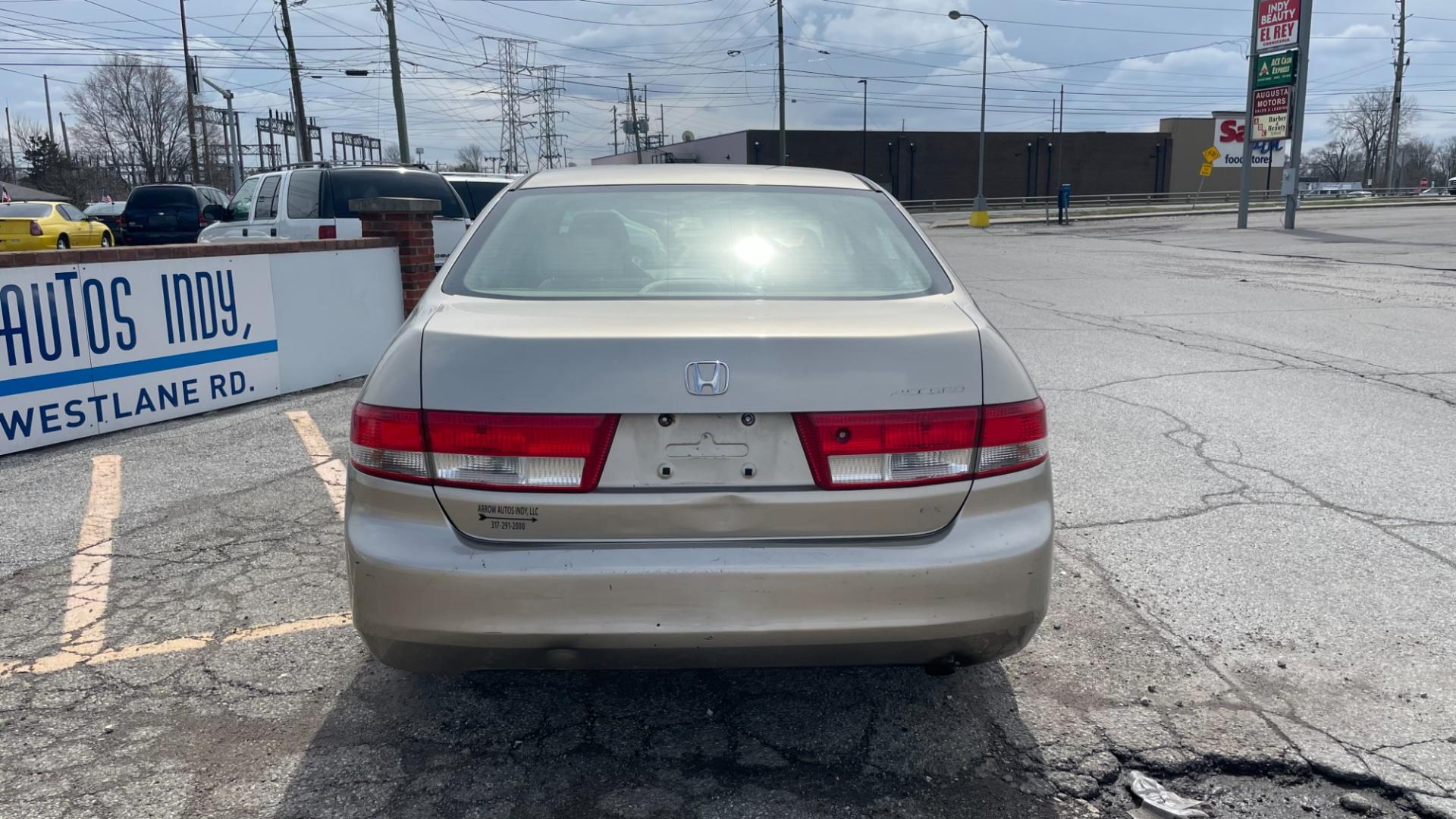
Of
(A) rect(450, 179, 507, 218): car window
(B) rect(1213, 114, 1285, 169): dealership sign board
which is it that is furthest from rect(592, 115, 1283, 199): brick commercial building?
(A) rect(450, 179, 507, 218): car window

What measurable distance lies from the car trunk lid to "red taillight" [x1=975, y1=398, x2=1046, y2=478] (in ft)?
0.26

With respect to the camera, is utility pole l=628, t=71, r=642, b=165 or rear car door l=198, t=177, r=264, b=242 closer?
rear car door l=198, t=177, r=264, b=242

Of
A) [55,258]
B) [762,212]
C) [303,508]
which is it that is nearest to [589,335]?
[762,212]

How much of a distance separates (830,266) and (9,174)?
9372 centimetres

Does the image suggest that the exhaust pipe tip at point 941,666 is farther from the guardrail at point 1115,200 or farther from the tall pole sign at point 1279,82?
the guardrail at point 1115,200

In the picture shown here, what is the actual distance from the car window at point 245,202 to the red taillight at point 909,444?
13329mm

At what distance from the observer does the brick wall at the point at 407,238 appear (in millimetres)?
9195

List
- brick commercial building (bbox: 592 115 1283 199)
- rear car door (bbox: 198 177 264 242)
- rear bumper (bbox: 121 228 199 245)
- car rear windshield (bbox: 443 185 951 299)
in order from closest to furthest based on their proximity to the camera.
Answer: car rear windshield (bbox: 443 185 951 299), rear car door (bbox: 198 177 264 242), rear bumper (bbox: 121 228 199 245), brick commercial building (bbox: 592 115 1283 199)

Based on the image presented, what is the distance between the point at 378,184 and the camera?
13.3 metres

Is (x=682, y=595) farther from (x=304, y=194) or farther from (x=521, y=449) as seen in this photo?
(x=304, y=194)

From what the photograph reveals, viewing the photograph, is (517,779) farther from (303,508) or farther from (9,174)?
(9,174)

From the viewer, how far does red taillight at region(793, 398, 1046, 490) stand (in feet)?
8.09

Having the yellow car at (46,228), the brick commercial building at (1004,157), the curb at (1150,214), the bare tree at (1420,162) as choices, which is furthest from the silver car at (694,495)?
the bare tree at (1420,162)

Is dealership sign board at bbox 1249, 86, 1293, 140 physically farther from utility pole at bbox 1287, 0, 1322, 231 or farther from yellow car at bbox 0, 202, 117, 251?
yellow car at bbox 0, 202, 117, 251
